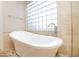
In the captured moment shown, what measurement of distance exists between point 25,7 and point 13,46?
0.57 m

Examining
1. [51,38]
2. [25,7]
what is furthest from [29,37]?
[25,7]

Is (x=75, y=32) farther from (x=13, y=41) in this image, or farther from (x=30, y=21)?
(x=13, y=41)

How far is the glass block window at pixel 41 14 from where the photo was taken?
5.91 feet

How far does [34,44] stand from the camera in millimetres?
1665

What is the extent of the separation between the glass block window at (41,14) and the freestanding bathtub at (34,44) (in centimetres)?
13

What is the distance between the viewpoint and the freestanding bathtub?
5.37 ft

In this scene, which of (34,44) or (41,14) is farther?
(41,14)

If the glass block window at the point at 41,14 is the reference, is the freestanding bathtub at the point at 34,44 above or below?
below

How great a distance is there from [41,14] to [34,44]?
0.46 metres

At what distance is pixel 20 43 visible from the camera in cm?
171

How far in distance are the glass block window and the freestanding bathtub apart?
13 cm

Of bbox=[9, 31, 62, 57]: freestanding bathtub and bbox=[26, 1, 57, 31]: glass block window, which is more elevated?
bbox=[26, 1, 57, 31]: glass block window

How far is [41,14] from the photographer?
183 centimetres

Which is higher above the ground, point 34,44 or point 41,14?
point 41,14
